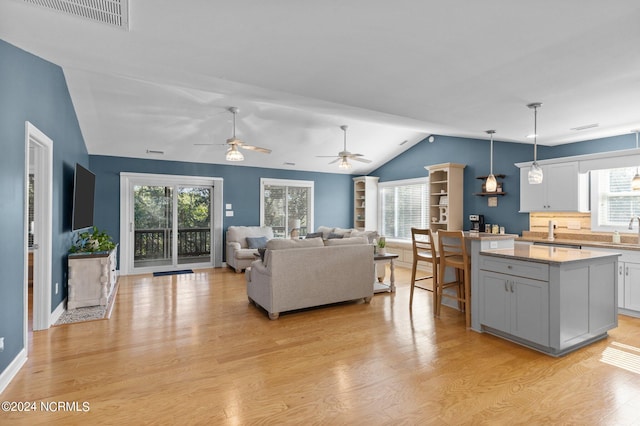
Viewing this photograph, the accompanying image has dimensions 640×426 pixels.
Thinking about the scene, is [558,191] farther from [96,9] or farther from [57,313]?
[57,313]

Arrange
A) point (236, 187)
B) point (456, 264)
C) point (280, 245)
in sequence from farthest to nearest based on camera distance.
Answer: point (236, 187) → point (280, 245) → point (456, 264)

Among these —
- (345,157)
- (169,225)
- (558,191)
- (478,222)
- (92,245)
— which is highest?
(345,157)

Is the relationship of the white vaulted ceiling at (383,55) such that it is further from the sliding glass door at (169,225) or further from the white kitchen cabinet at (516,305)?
the sliding glass door at (169,225)

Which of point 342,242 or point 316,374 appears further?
point 342,242

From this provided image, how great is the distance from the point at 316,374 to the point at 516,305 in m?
2.13

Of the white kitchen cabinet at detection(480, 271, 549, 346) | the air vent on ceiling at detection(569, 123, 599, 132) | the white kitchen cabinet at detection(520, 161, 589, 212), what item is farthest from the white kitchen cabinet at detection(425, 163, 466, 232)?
the white kitchen cabinet at detection(480, 271, 549, 346)

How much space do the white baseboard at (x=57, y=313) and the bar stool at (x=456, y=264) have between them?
4.64 meters

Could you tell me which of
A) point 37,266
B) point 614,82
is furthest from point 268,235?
point 614,82

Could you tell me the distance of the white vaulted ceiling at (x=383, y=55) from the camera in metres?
2.05

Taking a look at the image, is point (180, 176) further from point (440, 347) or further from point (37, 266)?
point (440, 347)

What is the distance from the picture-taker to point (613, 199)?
4.94 meters

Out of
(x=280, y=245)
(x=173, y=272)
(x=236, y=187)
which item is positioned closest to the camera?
(x=280, y=245)

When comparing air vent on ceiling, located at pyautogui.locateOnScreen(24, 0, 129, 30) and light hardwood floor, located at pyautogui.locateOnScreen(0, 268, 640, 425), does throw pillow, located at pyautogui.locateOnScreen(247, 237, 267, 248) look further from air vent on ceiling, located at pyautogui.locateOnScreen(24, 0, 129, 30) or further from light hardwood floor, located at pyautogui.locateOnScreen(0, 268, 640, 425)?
air vent on ceiling, located at pyautogui.locateOnScreen(24, 0, 129, 30)

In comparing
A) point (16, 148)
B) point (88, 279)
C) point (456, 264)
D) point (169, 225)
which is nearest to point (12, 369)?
point (16, 148)
